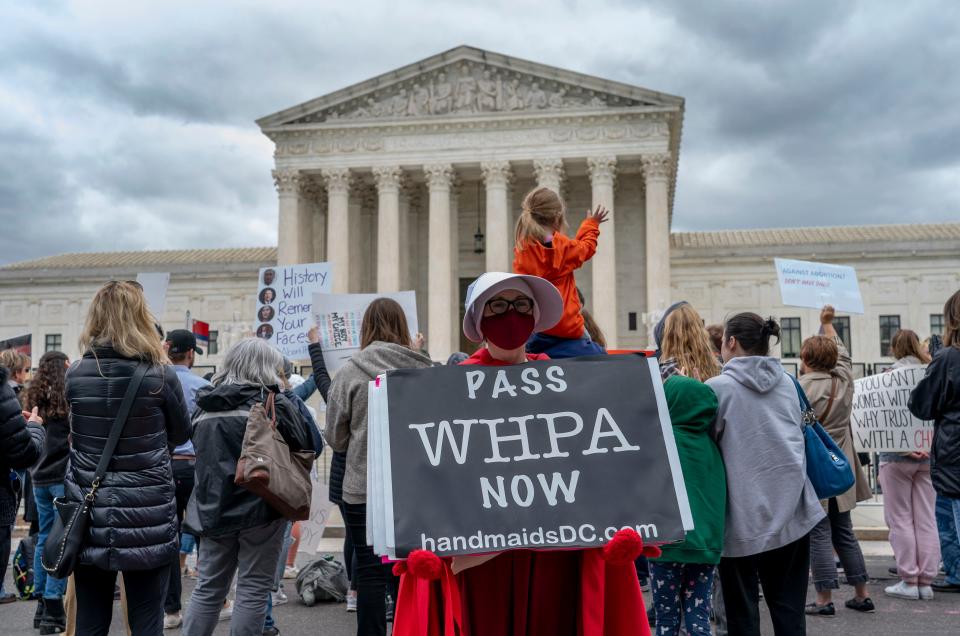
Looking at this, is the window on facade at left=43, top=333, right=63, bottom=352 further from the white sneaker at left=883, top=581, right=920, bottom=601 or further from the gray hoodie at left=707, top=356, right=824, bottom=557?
the gray hoodie at left=707, top=356, right=824, bottom=557

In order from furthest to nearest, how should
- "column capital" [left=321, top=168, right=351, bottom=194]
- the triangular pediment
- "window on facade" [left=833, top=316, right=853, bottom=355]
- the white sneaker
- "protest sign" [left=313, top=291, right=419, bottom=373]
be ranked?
"window on facade" [left=833, top=316, right=853, bottom=355], "column capital" [left=321, top=168, right=351, bottom=194], the triangular pediment, "protest sign" [left=313, top=291, right=419, bottom=373], the white sneaker

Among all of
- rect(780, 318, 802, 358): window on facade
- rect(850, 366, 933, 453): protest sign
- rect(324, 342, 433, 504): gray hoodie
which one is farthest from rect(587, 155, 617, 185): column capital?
rect(324, 342, 433, 504): gray hoodie

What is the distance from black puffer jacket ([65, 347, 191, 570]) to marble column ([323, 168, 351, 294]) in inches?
1378

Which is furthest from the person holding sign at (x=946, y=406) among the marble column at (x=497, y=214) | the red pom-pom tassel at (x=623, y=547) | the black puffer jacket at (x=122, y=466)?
the marble column at (x=497, y=214)

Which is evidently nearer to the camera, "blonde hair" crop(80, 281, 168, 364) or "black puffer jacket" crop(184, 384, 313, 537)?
"blonde hair" crop(80, 281, 168, 364)

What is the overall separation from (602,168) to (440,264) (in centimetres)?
879

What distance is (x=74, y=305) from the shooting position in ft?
161

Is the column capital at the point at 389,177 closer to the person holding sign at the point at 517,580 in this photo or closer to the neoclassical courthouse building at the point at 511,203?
the neoclassical courthouse building at the point at 511,203

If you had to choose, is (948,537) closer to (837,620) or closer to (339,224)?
(837,620)

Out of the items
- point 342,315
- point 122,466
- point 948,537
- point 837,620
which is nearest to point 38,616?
point 122,466

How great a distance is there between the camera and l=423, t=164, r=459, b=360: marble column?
3925cm

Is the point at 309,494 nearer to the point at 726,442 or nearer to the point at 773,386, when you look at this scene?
the point at 726,442

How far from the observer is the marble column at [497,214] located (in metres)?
38.5

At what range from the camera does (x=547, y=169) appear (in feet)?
130
